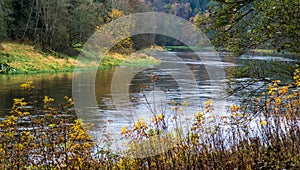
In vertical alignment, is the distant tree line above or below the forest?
above

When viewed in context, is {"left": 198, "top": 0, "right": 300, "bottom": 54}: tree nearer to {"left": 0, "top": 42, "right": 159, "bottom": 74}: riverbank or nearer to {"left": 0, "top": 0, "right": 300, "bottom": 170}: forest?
{"left": 0, "top": 0, "right": 300, "bottom": 170}: forest

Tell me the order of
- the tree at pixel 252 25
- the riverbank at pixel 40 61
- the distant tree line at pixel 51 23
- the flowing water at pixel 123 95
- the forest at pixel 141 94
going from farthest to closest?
1. the distant tree line at pixel 51 23
2. the riverbank at pixel 40 61
3. the flowing water at pixel 123 95
4. the tree at pixel 252 25
5. the forest at pixel 141 94

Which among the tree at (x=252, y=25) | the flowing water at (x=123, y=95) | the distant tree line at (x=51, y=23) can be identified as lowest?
the flowing water at (x=123, y=95)

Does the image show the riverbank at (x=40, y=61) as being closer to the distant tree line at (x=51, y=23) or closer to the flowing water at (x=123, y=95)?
the distant tree line at (x=51, y=23)

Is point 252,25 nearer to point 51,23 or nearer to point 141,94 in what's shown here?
point 141,94

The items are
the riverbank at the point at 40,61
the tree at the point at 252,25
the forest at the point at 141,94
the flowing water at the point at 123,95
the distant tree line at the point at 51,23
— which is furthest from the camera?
the distant tree line at the point at 51,23

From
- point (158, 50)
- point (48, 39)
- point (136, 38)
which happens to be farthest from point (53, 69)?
point (158, 50)

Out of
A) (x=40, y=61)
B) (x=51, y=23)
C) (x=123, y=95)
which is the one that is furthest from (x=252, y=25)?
(x=51, y=23)

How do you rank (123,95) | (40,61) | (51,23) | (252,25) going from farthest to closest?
(51,23)
(40,61)
(123,95)
(252,25)

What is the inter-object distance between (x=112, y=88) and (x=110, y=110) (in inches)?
334

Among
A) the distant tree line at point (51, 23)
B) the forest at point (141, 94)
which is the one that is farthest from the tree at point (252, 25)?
the distant tree line at point (51, 23)

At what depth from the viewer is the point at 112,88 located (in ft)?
87.1

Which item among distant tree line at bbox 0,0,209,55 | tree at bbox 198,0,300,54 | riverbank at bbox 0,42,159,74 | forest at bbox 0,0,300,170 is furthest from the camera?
distant tree line at bbox 0,0,209,55

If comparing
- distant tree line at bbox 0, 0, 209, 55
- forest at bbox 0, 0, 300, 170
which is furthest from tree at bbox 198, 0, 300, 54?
distant tree line at bbox 0, 0, 209, 55
